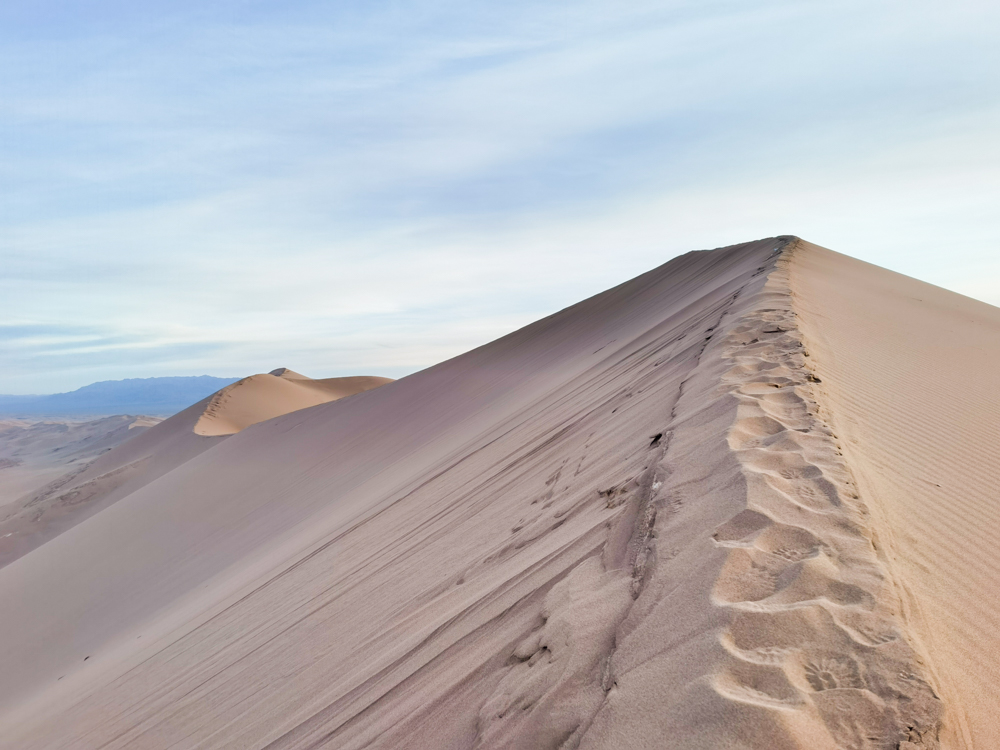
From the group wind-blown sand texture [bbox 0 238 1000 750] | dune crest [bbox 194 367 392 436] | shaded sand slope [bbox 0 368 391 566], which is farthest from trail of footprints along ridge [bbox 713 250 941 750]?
dune crest [bbox 194 367 392 436]

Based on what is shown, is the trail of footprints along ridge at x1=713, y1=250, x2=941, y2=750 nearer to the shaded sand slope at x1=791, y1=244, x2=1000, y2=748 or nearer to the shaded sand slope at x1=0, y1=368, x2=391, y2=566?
the shaded sand slope at x1=791, y1=244, x2=1000, y2=748

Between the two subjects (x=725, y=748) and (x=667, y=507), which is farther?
(x=667, y=507)

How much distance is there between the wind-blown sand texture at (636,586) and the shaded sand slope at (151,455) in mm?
14876

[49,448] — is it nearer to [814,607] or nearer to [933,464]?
[933,464]

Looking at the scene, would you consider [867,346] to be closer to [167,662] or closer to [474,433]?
[474,433]

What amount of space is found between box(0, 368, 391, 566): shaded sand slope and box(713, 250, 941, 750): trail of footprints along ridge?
72.6 feet

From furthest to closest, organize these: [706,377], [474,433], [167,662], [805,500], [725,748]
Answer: [474,433] < [167,662] < [706,377] < [805,500] < [725,748]

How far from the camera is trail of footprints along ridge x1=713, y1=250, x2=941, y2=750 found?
1387 mm

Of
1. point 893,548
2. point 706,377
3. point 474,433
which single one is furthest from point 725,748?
point 474,433

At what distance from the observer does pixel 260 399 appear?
33.4m

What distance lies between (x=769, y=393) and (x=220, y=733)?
10.5 ft

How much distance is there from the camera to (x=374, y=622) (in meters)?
3.36

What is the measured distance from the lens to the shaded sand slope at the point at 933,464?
168 centimetres

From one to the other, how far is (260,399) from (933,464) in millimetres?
33320
